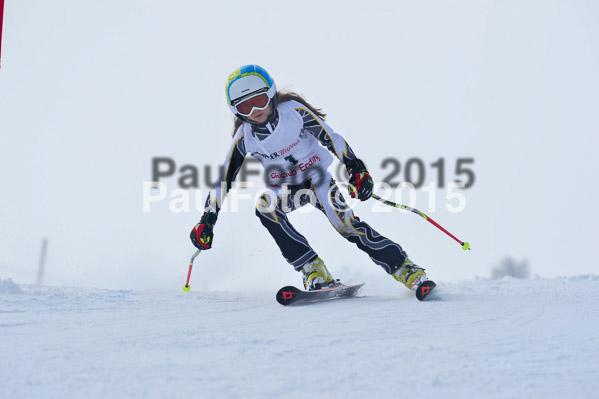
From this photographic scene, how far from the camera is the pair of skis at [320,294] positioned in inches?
136

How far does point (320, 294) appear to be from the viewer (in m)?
3.86

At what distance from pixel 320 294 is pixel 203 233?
1.07m

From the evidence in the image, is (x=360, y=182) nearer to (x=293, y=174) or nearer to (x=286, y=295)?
(x=293, y=174)

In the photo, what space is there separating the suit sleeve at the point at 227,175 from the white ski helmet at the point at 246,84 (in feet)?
1.05

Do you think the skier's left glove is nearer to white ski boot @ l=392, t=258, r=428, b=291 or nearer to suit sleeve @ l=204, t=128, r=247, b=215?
white ski boot @ l=392, t=258, r=428, b=291

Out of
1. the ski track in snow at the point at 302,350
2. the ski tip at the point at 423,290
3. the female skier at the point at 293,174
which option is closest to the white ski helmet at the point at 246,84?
the female skier at the point at 293,174

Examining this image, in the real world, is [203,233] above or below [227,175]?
below

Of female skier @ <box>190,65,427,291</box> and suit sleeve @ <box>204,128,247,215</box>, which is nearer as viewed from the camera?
female skier @ <box>190,65,427,291</box>

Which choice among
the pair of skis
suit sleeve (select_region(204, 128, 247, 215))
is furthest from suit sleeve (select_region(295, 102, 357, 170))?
the pair of skis

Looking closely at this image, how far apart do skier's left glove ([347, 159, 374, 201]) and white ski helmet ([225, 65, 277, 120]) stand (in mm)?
836

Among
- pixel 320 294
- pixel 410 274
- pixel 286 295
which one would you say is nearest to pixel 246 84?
pixel 286 295

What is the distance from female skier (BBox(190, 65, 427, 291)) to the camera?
3.66 m

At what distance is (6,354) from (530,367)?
6.61 feet

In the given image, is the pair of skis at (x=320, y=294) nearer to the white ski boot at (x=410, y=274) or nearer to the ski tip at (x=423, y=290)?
the ski tip at (x=423, y=290)
